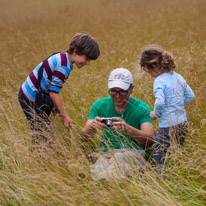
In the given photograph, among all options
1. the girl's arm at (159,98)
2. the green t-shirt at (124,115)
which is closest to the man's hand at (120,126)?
the green t-shirt at (124,115)

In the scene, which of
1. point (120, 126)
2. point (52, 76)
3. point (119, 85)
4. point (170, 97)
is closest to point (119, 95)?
point (119, 85)

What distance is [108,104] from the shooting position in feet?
9.83

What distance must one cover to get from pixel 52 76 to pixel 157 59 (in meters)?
1.02

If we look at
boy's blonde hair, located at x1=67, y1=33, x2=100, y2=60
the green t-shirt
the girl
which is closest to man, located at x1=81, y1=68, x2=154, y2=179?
the green t-shirt

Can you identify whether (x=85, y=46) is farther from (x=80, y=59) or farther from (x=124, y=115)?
(x=124, y=115)

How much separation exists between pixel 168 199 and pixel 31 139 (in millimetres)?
1418

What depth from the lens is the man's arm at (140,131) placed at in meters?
2.62

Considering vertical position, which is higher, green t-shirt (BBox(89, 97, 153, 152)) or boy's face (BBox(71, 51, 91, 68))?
boy's face (BBox(71, 51, 91, 68))

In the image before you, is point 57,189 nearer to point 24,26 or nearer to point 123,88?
point 123,88

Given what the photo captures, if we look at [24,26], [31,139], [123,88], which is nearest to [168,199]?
[123,88]

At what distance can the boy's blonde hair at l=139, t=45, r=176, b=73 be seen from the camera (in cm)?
280

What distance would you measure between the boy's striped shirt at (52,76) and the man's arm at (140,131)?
743 millimetres

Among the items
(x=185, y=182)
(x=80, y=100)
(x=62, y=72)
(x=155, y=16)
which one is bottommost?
(x=185, y=182)

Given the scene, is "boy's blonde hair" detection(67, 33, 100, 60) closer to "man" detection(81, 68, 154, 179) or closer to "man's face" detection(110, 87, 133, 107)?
"man" detection(81, 68, 154, 179)
